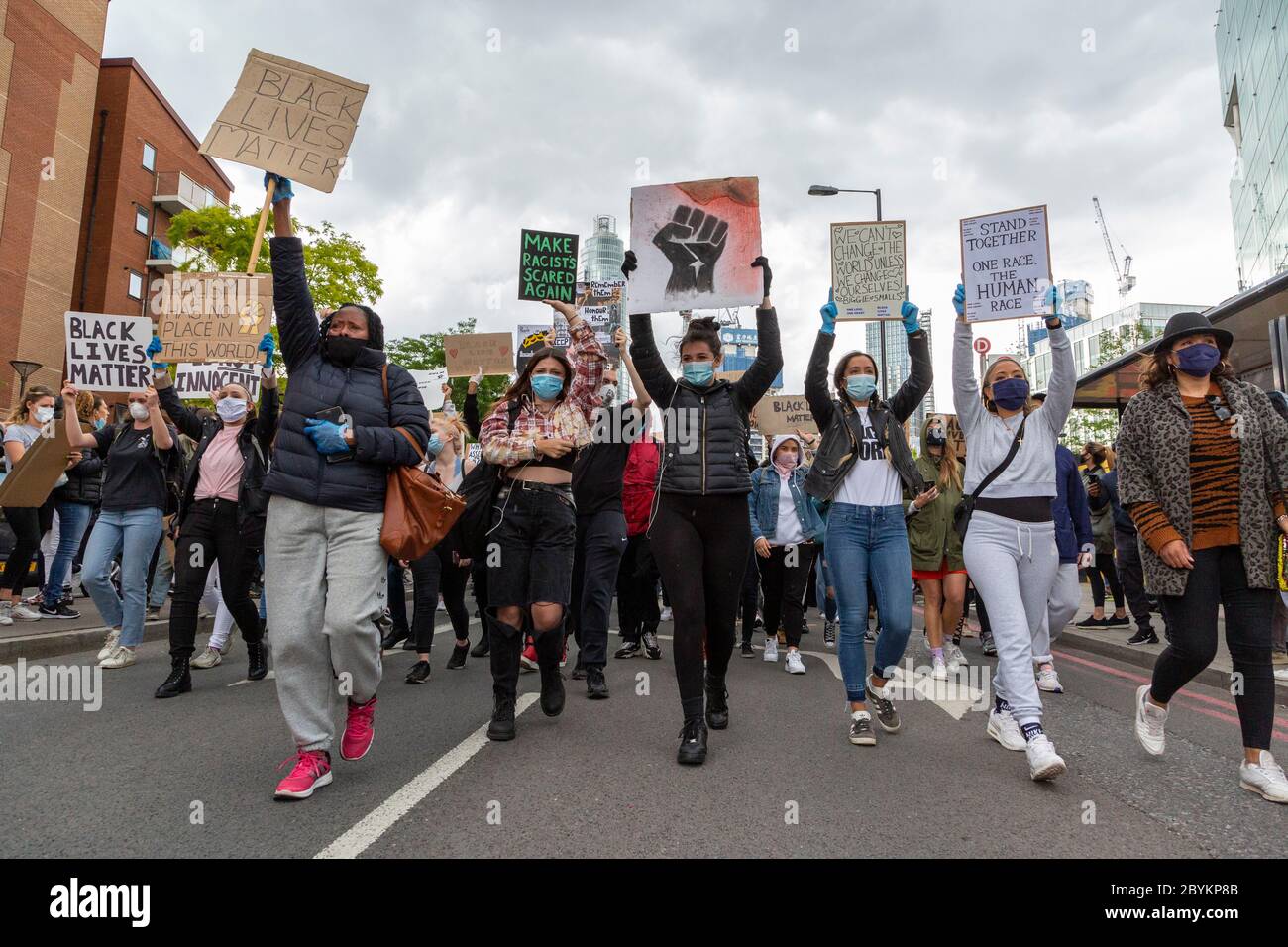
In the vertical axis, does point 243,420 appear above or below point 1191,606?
above

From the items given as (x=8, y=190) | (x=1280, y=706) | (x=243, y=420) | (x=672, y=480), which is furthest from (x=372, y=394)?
(x=8, y=190)

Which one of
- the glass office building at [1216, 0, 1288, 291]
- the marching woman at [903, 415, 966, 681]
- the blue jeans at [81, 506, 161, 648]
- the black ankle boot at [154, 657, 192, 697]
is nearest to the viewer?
the black ankle boot at [154, 657, 192, 697]

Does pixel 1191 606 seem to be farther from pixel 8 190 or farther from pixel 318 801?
pixel 8 190

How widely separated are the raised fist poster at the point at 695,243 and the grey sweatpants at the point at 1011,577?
6.72 feet

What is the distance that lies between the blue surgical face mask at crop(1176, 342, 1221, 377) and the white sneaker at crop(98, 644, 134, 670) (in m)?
7.33

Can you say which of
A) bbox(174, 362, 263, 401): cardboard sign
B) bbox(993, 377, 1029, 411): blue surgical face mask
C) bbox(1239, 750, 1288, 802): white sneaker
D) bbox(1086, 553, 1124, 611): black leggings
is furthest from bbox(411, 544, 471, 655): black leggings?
bbox(1086, 553, 1124, 611): black leggings

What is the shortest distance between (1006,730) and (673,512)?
2068mm

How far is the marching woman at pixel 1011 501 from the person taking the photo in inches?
161

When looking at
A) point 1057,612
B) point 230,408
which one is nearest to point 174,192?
point 230,408

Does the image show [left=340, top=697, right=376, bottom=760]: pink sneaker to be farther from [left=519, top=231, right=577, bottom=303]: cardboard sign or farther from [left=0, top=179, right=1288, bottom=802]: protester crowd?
[left=519, top=231, right=577, bottom=303]: cardboard sign

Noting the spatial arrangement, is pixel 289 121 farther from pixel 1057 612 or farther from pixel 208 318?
pixel 1057 612

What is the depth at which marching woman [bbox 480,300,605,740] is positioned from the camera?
4457mm

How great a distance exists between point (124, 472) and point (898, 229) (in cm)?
732

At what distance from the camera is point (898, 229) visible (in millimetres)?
8453
